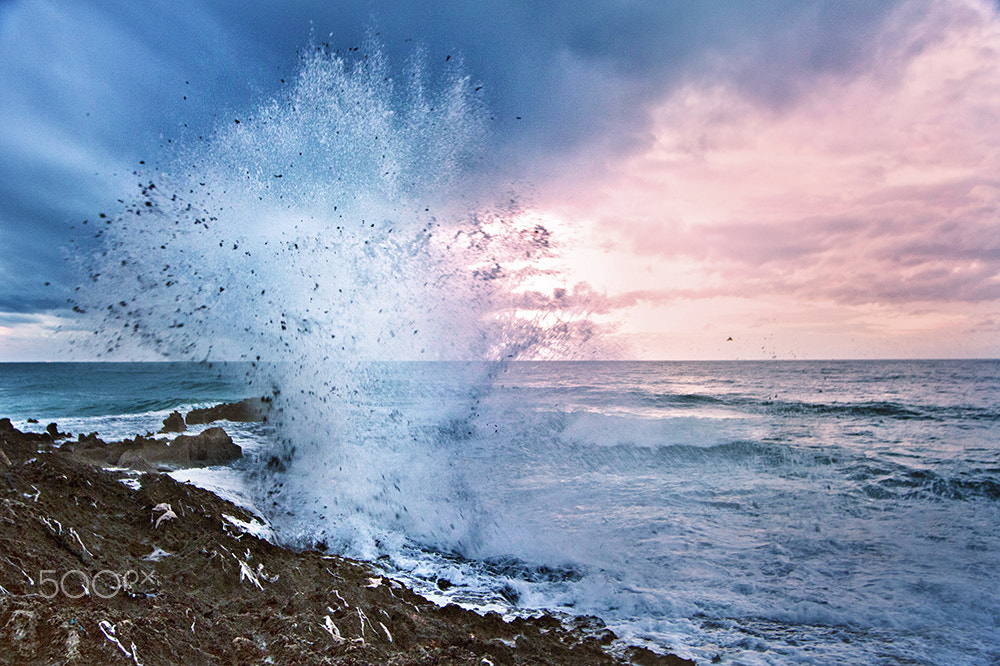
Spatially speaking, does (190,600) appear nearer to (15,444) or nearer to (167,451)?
(15,444)

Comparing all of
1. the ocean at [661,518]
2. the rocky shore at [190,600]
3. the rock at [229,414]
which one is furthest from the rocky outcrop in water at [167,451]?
the rock at [229,414]

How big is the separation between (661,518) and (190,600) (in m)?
7.26

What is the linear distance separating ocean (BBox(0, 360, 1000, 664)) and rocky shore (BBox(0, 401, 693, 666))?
98cm

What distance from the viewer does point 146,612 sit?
3.55 m

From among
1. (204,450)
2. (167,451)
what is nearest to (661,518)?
(204,450)

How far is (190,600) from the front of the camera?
4.00 metres

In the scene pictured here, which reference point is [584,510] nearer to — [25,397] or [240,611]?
[240,611]

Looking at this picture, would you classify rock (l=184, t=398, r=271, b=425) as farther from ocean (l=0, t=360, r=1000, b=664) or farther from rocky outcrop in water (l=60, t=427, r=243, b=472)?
rocky outcrop in water (l=60, t=427, r=243, b=472)

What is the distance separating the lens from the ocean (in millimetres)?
5551

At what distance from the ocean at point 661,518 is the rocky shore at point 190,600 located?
3.21 feet

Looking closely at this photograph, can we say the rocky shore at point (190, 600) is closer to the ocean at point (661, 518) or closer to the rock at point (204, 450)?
the ocean at point (661, 518)

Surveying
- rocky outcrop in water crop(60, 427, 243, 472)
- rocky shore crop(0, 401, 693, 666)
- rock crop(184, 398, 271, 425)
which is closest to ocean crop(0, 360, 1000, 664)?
rocky outcrop in water crop(60, 427, 243, 472)

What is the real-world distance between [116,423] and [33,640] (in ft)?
65.4

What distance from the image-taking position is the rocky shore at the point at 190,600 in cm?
309
